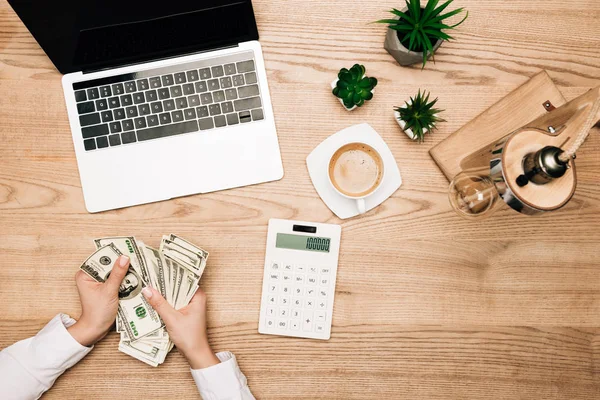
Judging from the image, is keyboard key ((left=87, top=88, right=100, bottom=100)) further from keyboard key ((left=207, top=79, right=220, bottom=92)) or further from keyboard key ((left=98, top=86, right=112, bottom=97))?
keyboard key ((left=207, top=79, right=220, bottom=92))

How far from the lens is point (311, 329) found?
2.92 feet

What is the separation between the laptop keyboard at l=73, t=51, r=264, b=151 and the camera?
885 millimetres

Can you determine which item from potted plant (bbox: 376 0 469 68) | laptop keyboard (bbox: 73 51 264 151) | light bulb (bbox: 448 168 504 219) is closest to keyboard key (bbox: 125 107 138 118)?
laptop keyboard (bbox: 73 51 264 151)

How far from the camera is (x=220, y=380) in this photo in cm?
85

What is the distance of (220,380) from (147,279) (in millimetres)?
243

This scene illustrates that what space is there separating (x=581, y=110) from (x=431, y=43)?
31cm

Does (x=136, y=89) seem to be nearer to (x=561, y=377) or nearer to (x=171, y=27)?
(x=171, y=27)

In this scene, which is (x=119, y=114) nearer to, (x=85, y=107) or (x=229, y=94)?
(x=85, y=107)

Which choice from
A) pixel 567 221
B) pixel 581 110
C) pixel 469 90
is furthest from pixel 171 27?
pixel 567 221

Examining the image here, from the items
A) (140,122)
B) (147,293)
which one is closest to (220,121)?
(140,122)

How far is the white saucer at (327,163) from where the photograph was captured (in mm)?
895

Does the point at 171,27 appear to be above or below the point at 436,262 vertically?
above

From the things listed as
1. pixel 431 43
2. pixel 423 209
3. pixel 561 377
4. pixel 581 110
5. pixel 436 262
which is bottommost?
pixel 561 377

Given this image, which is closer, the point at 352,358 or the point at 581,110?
the point at 581,110
